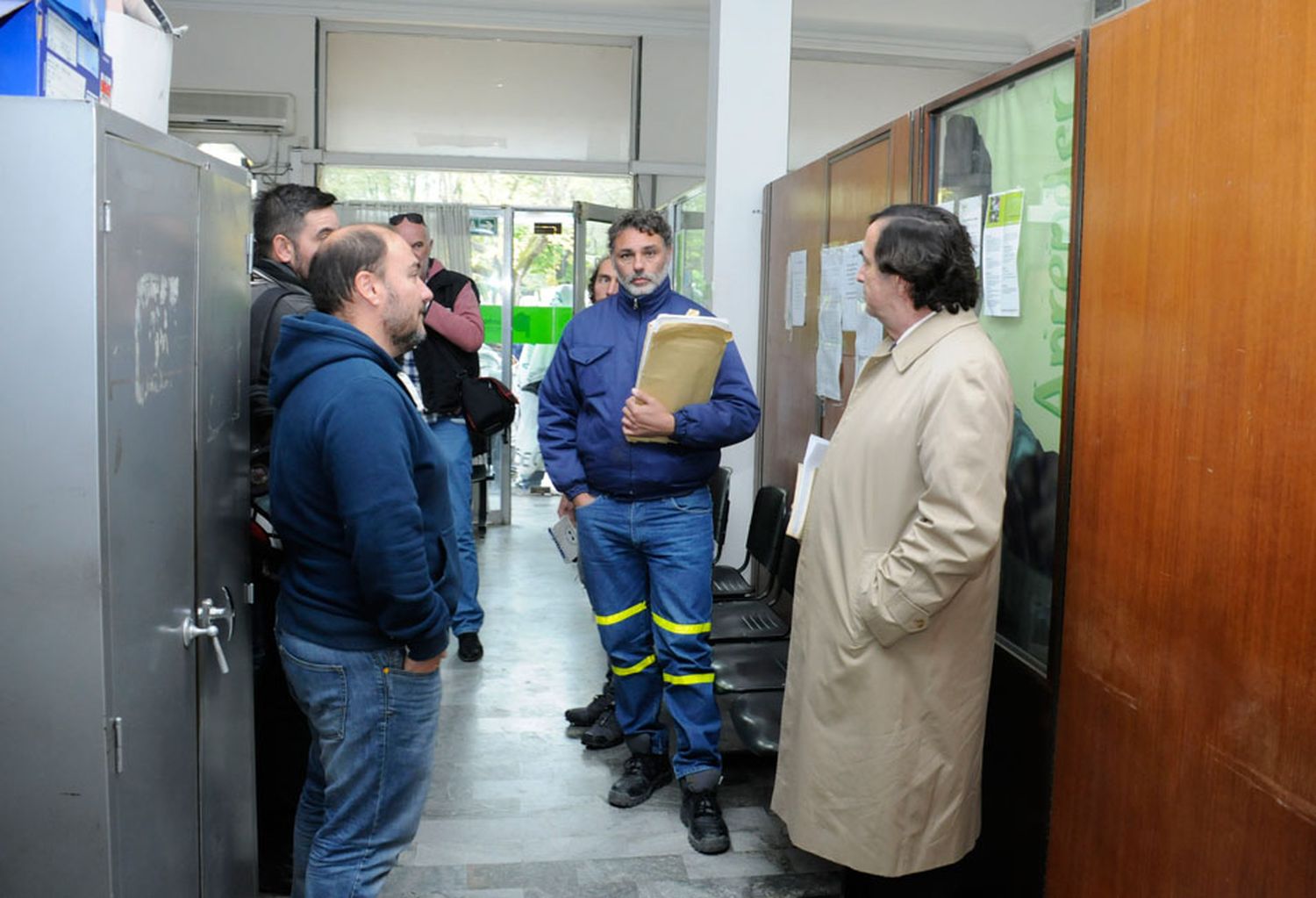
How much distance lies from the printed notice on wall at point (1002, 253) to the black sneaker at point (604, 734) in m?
1.80

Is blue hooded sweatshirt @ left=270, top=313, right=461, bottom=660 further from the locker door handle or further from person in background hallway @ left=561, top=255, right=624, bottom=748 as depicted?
person in background hallway @ left=561, top=255, right=624, bottom=748

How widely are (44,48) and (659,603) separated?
6.51 feet

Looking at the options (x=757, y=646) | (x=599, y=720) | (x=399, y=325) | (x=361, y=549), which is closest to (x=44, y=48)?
(x=399, y=325)

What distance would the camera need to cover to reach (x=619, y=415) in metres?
3.04

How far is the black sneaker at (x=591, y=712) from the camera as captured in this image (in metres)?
3.76

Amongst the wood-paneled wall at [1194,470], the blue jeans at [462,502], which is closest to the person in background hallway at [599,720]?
the blue jeans at [462,502]

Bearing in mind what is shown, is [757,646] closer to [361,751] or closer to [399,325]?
[361,751]

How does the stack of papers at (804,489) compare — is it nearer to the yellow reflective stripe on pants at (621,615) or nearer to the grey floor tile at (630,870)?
the yellow reflective stripe on pants at (621,615)

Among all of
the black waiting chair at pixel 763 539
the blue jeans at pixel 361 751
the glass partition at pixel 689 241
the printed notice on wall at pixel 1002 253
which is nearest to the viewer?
the blue jeans at pixel 361 751

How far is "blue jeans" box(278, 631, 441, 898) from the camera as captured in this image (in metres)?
1.96

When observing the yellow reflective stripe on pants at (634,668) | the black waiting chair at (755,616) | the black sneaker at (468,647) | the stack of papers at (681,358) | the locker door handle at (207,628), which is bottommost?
the black sneaker at (468,647)

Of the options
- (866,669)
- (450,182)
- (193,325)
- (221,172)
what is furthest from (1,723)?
(450,182)

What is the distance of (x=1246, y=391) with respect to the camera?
1587mm

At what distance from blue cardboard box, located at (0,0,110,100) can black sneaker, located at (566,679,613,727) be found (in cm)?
261
